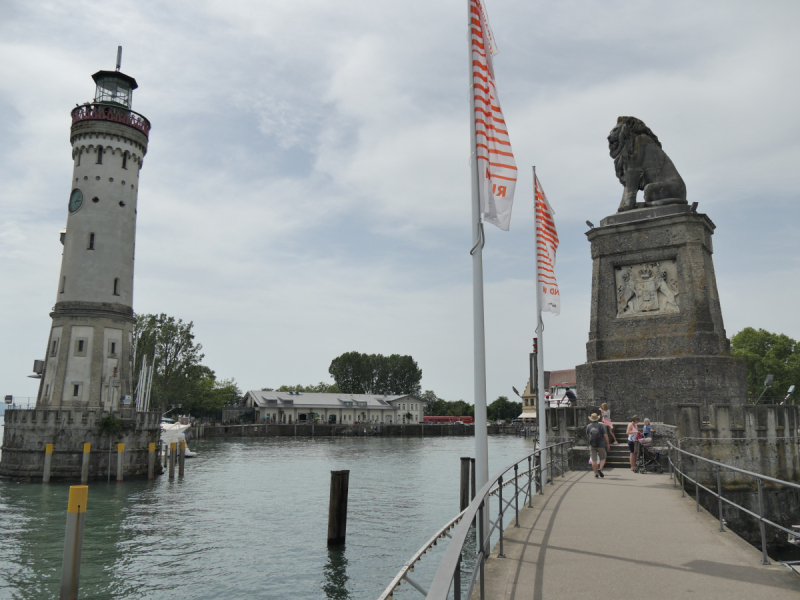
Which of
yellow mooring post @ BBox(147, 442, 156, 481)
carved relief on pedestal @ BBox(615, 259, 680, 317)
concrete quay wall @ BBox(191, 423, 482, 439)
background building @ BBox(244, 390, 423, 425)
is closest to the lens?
carved relief on pedestal @ BBox(615, 259, 680, 317)

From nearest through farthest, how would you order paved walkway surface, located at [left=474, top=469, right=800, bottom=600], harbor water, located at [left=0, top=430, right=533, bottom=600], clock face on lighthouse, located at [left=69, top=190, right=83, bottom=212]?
paved walkway surface, located at [left=474, top=469, right=800, bottom=600], harbor water, located at [left=0, top=430, right=533, bottom=600], clock face on lighthouse, located at [left=69, top=190, right=83, bottom=212]

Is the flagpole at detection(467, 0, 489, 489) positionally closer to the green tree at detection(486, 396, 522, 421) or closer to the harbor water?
the harbor water

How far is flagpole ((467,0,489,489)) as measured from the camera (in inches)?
327

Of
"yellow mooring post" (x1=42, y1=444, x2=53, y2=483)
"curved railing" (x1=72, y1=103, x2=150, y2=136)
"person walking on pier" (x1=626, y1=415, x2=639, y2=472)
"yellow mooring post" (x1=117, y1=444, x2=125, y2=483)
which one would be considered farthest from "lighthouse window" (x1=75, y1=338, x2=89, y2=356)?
"person walking on pier" (x1=626, y1=415, x2=639, y2=472)

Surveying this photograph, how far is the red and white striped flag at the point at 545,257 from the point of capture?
16.2m

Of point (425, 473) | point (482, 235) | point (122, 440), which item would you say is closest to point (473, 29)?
point (482, 235)

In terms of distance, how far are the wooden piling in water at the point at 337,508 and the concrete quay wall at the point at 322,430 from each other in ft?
265

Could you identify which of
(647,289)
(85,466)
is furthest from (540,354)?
(85,466)

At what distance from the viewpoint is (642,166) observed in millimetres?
22016

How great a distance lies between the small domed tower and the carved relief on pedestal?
31315mm

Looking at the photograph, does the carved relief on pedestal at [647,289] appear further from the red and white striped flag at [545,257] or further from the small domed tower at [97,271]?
the small domed tower at [97,271]

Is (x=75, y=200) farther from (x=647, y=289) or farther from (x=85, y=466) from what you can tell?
(x=647, y=289)

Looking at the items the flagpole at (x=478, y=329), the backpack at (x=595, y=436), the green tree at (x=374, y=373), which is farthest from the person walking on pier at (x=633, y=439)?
the green tree at (x=374, y=373)

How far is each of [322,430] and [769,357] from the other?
6987cm
